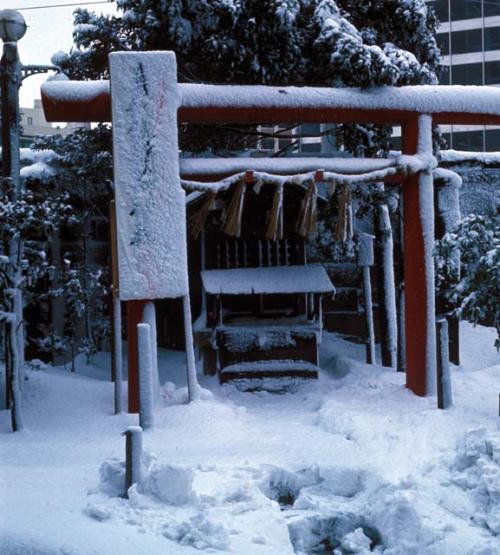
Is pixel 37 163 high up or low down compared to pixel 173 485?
up

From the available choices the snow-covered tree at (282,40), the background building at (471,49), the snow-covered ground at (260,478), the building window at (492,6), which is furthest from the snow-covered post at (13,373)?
the building window at (492,6)

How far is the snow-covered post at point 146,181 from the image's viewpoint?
860cm

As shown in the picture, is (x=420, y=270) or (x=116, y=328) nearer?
(x=116, y=328)

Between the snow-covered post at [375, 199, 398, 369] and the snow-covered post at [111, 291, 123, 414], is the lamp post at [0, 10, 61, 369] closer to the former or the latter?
the snow-covered post at [111, 291, 123, 414]

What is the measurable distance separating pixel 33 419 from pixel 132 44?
6857 millimetres

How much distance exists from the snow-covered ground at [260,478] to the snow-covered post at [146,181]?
171 centimetres

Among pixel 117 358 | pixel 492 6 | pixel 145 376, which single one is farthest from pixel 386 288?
pixel 492 6

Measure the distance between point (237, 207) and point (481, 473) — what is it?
190 inches

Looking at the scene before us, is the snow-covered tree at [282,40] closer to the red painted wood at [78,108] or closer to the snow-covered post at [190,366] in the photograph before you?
the red painted wood at [78,108]

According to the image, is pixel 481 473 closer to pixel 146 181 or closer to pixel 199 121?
pixel 146 181

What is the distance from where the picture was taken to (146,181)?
869 centimetres

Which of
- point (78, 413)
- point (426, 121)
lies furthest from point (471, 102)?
point (78, 413)

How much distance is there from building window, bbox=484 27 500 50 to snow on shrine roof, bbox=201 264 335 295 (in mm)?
30151

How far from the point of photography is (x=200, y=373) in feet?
43.4
